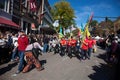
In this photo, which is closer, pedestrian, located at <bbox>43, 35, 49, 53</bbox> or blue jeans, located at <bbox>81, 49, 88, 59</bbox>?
blue jeans, located at <bbox>81, 49, 88, 59</bbox>

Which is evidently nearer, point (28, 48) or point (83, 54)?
point (28, 48)

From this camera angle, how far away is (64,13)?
2147 inches

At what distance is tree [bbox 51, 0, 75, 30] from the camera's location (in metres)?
53.6

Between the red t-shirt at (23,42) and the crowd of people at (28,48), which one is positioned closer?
the crowd of people at (28,48)

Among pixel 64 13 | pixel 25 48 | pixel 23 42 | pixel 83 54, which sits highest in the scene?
pixel 64 13

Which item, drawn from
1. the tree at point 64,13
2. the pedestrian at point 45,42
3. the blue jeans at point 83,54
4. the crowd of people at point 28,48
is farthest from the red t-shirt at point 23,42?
the tree at point 64,13

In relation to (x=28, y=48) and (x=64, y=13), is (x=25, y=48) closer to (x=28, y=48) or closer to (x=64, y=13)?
(x=28, y=48)

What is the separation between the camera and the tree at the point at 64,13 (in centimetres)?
5359

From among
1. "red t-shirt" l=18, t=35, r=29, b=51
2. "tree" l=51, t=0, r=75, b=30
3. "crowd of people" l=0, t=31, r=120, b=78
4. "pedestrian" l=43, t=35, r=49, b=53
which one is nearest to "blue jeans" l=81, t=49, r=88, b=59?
"crowd of people" l=0, t=31, r=120, b=78

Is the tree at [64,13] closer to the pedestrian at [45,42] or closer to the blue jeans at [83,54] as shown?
the pedestrian at [45,42]

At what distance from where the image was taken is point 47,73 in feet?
32.0

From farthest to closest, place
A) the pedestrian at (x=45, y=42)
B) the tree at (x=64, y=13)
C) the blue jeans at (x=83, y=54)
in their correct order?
the tree at (x=64, y=13) → the pedestrian at (x=45, y=42) → the blue jeans at (x=83, y=54)

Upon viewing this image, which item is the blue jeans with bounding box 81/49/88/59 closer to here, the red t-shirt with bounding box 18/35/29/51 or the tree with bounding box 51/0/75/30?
the red t-shirt with bounding box 18/35/29/51

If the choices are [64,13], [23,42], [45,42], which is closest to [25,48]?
[23,42]
